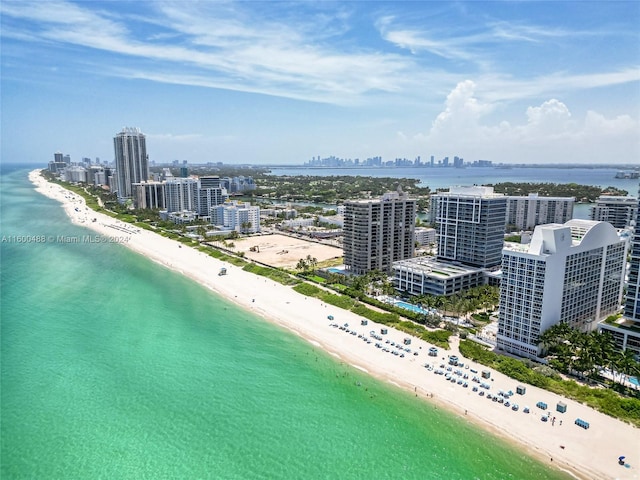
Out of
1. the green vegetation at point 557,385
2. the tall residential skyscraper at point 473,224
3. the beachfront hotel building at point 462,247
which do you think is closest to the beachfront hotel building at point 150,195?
the beachfront hotel building at point 462,247

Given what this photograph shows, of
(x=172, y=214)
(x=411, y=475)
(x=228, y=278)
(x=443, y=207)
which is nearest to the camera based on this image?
(x=411, y=475)

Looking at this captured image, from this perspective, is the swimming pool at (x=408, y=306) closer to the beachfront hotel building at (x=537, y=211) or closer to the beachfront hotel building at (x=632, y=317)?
the beachfront hotel building at (x=632, y=317)

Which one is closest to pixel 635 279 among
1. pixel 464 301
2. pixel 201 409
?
pixel 464 301

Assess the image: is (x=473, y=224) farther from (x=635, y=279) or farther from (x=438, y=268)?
(x=635, y=279)

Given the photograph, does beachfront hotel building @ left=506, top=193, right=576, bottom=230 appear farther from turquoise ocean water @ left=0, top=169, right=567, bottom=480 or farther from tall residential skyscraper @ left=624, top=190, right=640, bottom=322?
turquoise ocean water @ left=0, top=169, right=567, bottom=480

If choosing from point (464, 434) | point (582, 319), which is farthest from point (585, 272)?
point (464, 434)

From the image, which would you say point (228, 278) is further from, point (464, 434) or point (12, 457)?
point (464, 434)

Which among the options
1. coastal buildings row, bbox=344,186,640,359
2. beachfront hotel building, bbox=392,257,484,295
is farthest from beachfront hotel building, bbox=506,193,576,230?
beachfront hotel building, bbox=392,257,484,295
